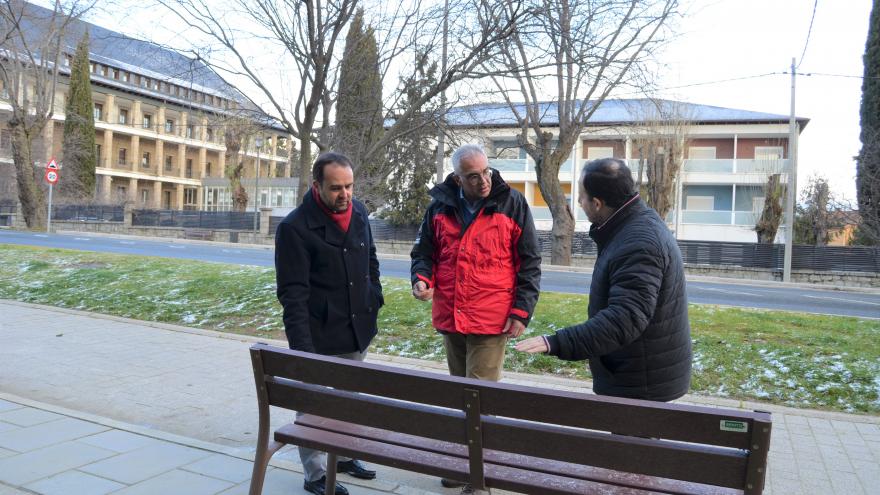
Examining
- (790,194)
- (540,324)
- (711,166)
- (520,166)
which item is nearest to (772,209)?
(790,194)

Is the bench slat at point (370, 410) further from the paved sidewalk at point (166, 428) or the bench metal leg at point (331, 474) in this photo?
the paved sidewalk at point (166, 428)

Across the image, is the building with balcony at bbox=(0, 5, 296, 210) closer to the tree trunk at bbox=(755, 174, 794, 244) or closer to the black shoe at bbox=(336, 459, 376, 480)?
the tree trunk at bbox=(755, 174, 794, 244)

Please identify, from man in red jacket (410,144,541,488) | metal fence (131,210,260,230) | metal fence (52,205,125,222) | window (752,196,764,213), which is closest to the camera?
man in red jacket (410,144,541,488)

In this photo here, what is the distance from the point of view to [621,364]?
9.68 feet

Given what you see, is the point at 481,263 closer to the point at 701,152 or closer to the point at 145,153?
the point at 701,152

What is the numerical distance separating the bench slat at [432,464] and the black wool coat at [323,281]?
1.80ft

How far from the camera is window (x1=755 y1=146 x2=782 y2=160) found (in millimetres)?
38859

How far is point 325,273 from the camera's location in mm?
3893

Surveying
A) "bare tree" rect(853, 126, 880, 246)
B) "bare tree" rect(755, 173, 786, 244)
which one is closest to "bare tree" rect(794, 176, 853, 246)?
"bare tree" rect(755, 173, 786, 244)

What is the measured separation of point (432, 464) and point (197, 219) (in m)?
43.3

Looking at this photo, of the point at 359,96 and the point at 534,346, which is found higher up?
the point at 359,96

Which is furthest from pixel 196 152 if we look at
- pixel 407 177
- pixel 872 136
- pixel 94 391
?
pixel 94 391

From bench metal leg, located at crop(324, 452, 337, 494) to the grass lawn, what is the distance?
353 cm

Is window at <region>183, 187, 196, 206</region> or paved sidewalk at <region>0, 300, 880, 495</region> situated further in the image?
window at <region>183, 187, 196, 206</region>
